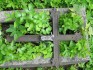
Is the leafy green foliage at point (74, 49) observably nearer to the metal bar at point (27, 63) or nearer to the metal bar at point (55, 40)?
the metal bar at point (55, 40)

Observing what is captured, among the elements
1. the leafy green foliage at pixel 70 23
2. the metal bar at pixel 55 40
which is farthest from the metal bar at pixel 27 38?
the leafy green foliage at pixel 70 23

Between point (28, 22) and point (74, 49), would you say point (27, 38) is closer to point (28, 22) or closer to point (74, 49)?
point (28, 22)

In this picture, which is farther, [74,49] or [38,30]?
[74,49]

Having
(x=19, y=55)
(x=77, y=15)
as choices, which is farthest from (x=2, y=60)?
(x=77, y=15)

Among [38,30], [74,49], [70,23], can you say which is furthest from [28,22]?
[74,49]

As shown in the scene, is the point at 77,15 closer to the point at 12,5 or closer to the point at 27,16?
the point at 27,16

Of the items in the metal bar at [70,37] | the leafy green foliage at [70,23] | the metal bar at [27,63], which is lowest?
the metal bar at [27,63]

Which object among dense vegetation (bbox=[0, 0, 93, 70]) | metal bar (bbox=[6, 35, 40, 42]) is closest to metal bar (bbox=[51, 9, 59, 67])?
dense vegetation (bbox=[0, 0, 93, 70])
